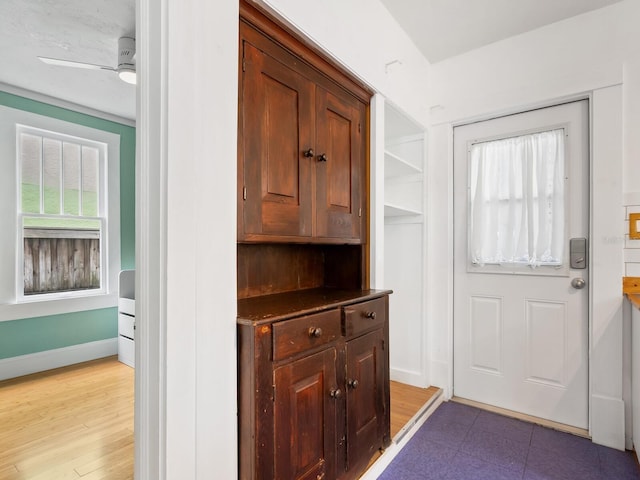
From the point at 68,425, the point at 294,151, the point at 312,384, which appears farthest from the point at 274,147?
the point at 68,425

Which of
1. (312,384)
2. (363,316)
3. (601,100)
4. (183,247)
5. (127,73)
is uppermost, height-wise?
(127,73)

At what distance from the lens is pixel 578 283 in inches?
88.2

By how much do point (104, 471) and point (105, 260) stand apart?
256 cm

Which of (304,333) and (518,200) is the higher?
(518,200)

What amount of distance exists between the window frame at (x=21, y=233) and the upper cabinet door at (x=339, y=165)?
3.14 metres

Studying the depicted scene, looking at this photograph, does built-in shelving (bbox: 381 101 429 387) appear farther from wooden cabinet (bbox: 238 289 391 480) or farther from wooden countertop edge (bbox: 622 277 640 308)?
wooden countertop edge (bbox: 622 277 640 308)

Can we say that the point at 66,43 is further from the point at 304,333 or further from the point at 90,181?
the point at 304,333

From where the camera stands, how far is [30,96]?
3.26m

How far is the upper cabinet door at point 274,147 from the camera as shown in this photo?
1298mm

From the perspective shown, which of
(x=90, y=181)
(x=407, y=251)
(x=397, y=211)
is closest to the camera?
(x=397, y=211)

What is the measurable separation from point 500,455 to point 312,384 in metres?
1.37

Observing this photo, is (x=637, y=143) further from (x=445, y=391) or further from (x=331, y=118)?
(x=445, y=391)

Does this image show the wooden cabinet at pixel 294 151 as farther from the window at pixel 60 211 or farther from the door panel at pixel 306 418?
the window at pixel 60 211

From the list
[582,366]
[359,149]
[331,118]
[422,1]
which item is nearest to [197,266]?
[331,118]
